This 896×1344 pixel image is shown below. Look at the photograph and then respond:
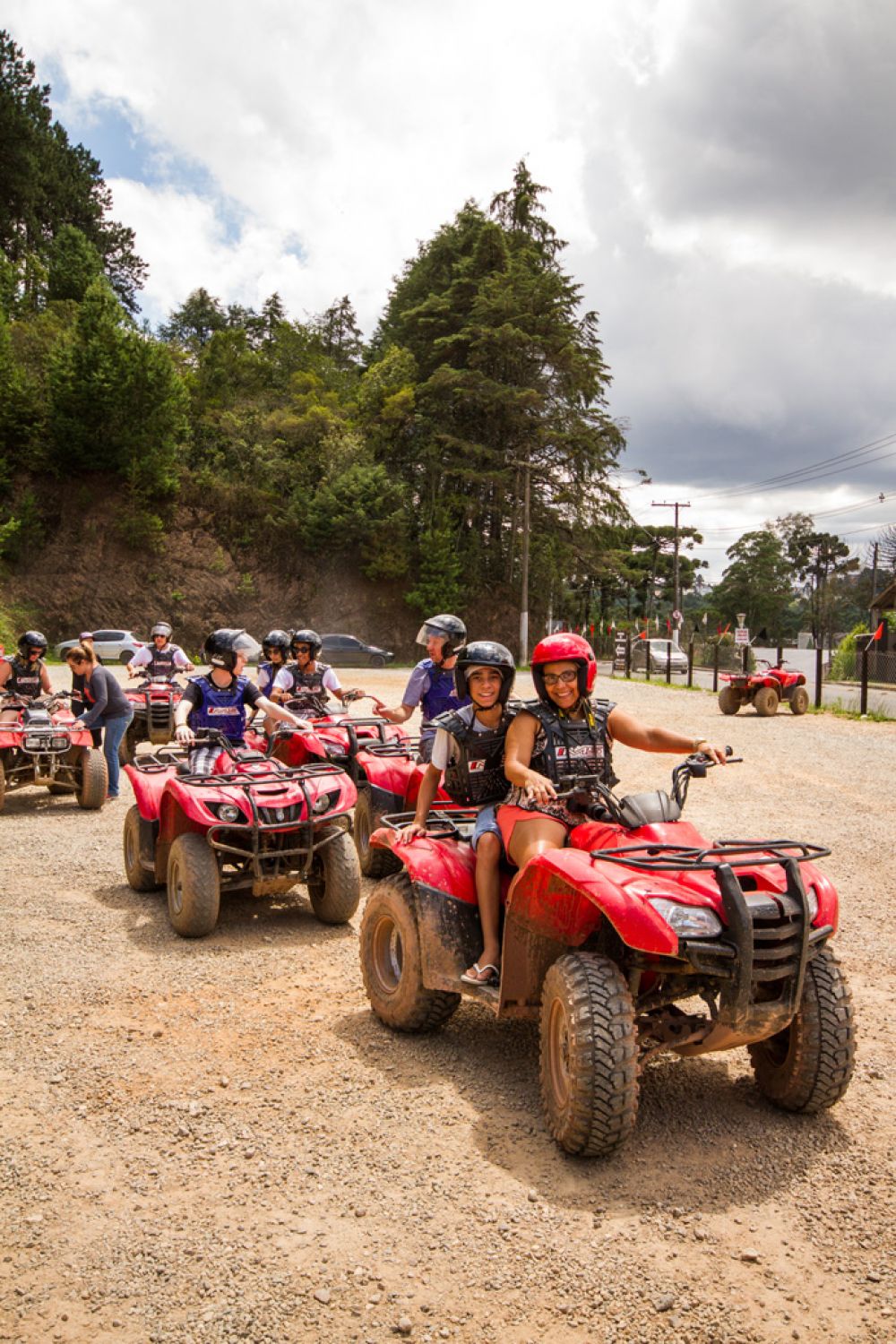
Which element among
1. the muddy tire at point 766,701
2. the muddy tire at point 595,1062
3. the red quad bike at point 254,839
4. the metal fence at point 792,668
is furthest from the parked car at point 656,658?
the muddy tire at point 595,1062

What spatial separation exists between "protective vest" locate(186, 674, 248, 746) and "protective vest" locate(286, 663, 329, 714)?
1.69m

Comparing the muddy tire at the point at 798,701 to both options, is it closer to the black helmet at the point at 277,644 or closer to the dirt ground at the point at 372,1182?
the black helmet at the point at 277,644

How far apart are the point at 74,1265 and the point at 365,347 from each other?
2816 inches

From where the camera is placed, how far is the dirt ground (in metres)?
2.92

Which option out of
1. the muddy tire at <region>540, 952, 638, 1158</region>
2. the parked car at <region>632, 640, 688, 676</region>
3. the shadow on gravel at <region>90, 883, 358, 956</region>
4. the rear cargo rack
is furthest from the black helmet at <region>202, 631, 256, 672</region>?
the parked car at <region>632, 640, 688, 676</region>

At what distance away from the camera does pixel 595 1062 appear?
353 centimetres

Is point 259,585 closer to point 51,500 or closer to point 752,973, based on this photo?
point 51,500

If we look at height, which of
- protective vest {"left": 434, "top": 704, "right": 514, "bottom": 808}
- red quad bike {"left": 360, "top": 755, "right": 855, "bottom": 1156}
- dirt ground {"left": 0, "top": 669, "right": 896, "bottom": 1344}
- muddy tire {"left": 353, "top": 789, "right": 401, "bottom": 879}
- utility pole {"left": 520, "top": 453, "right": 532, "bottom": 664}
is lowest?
dirt ground {"left": 0, "top": 669, "right": 896, "bottom": 1344}

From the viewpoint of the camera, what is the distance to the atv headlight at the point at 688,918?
347cm

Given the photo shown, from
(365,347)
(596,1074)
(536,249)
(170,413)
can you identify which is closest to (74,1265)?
(596,1074)

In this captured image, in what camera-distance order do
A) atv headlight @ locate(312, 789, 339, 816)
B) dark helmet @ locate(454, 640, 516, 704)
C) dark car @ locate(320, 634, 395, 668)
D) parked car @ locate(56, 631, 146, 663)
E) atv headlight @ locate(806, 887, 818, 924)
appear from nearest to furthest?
1. atv headlight @ locate(806, 887, 818, 924)
2. dark helmet @ locate(454, 640, 516, 704)
3. atv headlight @ locate(312, 789, 339, 816)
4. parked car @ locate(56, 631, 146, 663)
5. dark car @ locate(320, 634, 395, 668)

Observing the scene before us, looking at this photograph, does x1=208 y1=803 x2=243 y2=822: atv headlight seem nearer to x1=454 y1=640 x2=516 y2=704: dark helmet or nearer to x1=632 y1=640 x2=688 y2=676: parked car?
x1=454 y1=640 x2=516 y2=704: dark helmet

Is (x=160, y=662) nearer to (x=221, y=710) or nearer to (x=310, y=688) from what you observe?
(x=310, y=688)

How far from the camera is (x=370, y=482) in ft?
170
